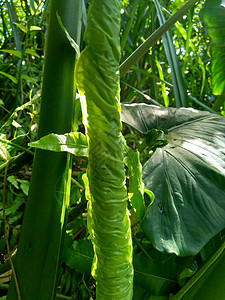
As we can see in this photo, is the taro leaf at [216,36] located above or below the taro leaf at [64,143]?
above

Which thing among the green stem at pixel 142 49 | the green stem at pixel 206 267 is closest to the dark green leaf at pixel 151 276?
the green stem at pixel 206 267

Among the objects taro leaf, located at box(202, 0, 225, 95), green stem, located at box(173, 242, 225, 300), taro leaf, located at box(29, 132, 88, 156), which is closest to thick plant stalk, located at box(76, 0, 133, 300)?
taro leaf, located at box(29, 132, 88, 156)

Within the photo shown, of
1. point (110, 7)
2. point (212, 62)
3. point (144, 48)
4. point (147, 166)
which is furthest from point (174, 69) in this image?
point (110, 7)

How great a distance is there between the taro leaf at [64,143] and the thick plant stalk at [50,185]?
0.03 metres

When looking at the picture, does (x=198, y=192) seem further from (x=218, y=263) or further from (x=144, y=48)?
(x=144, y=48)

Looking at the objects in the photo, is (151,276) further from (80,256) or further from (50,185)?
(50,185)

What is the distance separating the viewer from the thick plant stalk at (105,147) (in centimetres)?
25

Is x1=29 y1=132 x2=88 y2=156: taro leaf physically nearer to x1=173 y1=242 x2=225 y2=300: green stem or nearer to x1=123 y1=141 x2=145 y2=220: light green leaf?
x1=123 y1=141 x2=145 y2=220: light green leaf

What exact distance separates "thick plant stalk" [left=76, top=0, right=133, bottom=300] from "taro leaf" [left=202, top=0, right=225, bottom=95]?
0.44 metres

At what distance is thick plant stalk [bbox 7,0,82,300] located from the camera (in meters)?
0.36

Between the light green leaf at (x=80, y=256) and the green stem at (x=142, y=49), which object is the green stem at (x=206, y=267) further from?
the green stem at (x=142, y=49)

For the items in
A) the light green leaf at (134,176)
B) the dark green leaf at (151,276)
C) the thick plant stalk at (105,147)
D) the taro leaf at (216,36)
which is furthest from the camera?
the taro leaf at (216,36)

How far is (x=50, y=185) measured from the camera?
36 centimetres

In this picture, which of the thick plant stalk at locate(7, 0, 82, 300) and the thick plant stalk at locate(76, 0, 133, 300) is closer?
the thick plant stalk at locate(76, 0, 133, 300)
